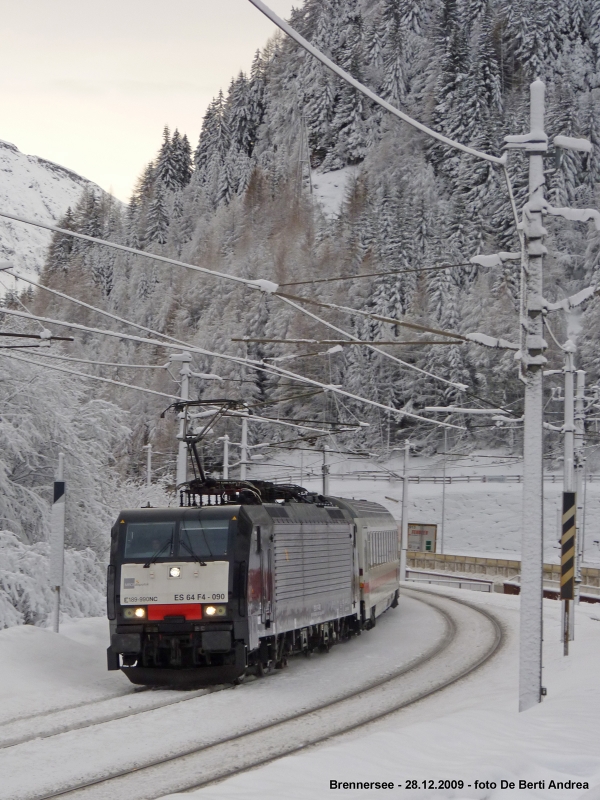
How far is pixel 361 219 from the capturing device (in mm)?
144000

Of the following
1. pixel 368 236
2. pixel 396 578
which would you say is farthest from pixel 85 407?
pixel 368 236

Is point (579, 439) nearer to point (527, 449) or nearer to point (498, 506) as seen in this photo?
point (527, 449)

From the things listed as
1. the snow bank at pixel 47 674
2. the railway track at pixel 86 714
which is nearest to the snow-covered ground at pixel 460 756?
the railway track at pixel 86 714

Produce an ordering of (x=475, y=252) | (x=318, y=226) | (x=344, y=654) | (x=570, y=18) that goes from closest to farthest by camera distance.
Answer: (x=344, y=654) → (x=475, y=252) → (x=318, y=226) → (x=570, y=18)

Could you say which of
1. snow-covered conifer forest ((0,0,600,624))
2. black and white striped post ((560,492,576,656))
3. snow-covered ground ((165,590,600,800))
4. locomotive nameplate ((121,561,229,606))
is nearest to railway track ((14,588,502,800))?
snow-covered ground ((165,590,600,800))

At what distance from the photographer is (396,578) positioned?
32500 millimetres

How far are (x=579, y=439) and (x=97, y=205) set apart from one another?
536 feet

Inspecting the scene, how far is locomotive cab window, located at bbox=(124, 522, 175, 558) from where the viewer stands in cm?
1714

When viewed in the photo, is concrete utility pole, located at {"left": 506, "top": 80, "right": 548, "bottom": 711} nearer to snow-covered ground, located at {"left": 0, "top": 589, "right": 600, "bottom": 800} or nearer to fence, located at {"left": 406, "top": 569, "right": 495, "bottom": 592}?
snow-covered ground, located at {"left": 0, "top": 589, "right": 600, "bottom": 800}

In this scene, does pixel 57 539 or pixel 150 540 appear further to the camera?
pixel 57 539

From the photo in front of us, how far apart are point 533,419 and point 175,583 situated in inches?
252

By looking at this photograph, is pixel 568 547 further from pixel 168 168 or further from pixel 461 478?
pixel 168 168

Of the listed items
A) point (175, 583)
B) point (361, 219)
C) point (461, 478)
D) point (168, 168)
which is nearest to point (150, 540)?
point (175, 583)

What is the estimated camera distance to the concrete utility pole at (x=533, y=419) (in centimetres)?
1334
